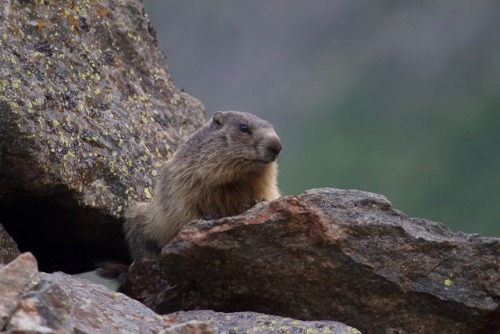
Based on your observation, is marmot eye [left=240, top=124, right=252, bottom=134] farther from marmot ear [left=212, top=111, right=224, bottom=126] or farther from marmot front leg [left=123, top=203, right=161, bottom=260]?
marmot front leg [left=123, top=203, right=161, bottom=260]

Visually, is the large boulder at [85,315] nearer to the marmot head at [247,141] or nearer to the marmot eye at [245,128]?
the marmot head at [247,141]

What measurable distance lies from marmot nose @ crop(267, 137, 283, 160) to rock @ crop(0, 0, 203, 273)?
1453 mm

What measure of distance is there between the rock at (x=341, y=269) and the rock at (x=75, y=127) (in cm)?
159

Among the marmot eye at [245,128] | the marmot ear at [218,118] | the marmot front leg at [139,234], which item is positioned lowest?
the marmot front leg at [139,234]

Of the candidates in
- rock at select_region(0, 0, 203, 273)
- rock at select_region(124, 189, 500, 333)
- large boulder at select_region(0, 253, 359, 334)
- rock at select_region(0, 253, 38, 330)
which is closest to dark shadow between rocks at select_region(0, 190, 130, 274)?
rock at select_region(0, 0, 203, 273)

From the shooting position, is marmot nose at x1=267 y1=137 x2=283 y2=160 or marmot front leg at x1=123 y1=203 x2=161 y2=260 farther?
marmot front leg at x1=123 y1=203 x2=161 y2=260

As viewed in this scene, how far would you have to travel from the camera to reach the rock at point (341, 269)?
21.5ft

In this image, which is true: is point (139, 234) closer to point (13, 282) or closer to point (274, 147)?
point (274, 147)

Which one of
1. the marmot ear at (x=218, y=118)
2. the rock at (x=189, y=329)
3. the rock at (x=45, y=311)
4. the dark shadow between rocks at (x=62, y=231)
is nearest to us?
the rock at (x=45, y=311)

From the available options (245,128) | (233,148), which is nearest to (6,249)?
(233,148)

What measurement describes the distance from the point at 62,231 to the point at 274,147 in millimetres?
2120

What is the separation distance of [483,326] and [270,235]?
1.68 m

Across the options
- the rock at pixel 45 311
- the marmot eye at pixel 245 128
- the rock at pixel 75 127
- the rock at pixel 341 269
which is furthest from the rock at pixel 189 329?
the marmot eye at pixel 245 128

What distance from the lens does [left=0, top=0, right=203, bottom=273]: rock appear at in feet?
25.0
